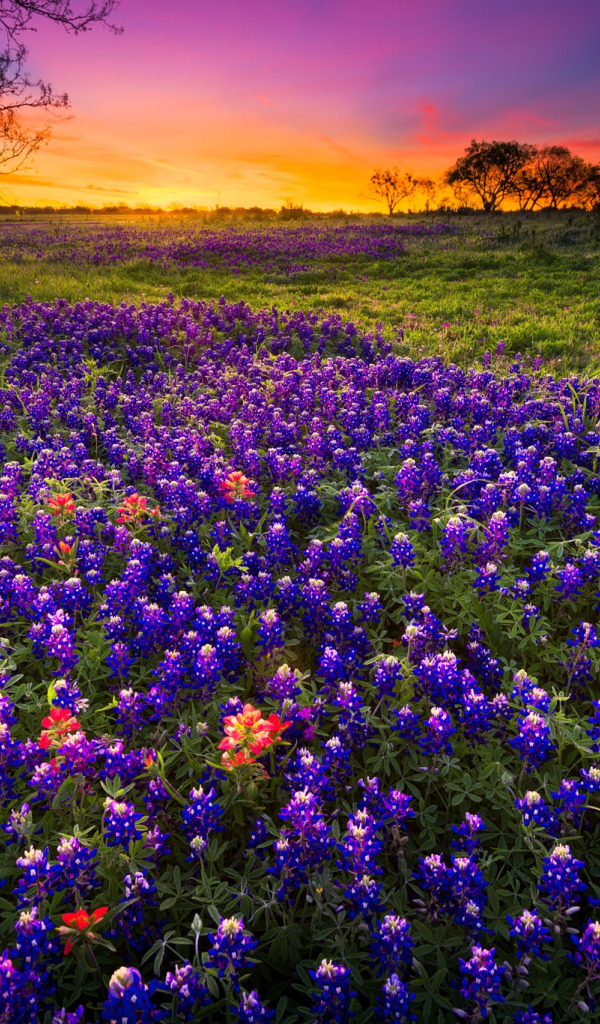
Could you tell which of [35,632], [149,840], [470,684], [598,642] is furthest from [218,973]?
[598,642]

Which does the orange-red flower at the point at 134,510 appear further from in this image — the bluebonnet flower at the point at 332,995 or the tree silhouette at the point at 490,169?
the tree silhouette at the point at 490,169

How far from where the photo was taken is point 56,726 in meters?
2.81

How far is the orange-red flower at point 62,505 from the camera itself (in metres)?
4.98

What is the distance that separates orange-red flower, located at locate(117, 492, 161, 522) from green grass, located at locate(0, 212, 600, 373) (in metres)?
7.54

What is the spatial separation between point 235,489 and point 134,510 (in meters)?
0.88

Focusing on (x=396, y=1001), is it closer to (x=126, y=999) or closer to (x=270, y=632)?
(x=126, y=999)

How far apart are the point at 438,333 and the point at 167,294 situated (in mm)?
8040

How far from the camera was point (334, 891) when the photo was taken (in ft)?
8.29

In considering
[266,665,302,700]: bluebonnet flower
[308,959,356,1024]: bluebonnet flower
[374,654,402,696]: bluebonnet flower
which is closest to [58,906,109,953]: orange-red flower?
[308,959,356,1024]: bluebonnet flower

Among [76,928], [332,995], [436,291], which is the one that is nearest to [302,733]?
[332,995]

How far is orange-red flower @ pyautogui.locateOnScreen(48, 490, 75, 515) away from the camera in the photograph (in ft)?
16.3

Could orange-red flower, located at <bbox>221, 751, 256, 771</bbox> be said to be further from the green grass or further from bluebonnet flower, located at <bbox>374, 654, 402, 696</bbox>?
the green grass

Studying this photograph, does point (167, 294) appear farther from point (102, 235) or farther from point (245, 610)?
point (102, 235)

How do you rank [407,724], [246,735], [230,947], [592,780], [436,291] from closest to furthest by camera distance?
[230,947], [592,780], [246,735], [407,724], [436,291]
